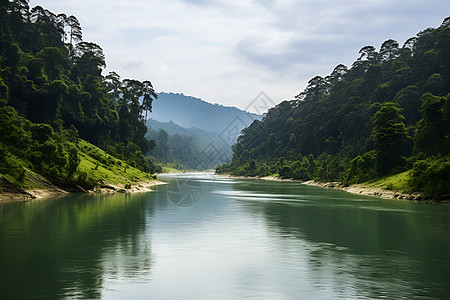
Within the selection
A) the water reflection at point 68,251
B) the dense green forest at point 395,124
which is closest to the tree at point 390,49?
the dense green forest at point 395,124

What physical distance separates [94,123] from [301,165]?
300ft

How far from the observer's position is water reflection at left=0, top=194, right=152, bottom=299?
19.2 meters

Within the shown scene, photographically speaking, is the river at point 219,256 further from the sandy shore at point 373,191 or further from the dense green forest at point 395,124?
the dense green forest at point 395,124

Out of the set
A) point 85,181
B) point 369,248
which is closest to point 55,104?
point 85,181

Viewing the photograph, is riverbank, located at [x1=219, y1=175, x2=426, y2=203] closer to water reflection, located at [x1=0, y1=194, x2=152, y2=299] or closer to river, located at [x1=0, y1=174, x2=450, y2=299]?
river, located at [x1=0, y1=174, x2=450, y2=299]

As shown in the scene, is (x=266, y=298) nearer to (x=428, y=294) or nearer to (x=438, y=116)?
(x=428, y=294)

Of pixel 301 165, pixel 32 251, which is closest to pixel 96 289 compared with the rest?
pixel 32 251

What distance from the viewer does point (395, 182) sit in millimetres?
84188

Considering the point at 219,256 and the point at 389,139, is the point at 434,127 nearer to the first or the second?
the point at 389,139

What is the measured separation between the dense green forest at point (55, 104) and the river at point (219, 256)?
855 inches

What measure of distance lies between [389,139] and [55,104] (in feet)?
289

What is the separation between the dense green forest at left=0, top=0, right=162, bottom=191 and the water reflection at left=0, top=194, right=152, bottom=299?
21726mm

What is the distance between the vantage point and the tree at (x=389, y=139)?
94500mm

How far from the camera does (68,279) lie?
2025cm
